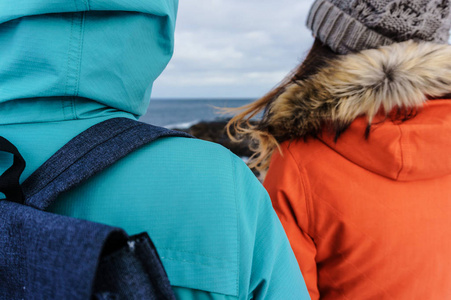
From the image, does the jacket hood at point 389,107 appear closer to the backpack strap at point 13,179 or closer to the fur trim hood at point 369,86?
the fur trim hood at point 369,86

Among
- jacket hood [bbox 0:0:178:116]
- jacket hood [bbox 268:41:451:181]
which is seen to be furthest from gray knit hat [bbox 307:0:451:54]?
jacket hood [bbox 0:0:178:116]

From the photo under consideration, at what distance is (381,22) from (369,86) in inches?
13.1

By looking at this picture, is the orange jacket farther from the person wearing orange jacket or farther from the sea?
the sea

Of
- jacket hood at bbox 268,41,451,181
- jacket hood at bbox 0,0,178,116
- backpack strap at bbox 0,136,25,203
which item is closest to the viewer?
backpack strap at bbox 0,136,25,203

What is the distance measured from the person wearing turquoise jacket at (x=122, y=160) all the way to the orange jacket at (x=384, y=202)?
2.20ft

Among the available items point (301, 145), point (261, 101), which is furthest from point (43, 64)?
point (261, 101)

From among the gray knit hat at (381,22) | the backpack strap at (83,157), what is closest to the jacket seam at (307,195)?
the gray knit hat at (381,22)

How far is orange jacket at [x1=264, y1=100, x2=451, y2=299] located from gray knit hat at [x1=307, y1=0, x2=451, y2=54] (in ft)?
1.29

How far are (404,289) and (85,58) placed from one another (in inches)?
60.2

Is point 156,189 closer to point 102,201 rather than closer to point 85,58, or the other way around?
point 102,201

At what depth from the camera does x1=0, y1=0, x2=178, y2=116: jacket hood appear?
0.75 m

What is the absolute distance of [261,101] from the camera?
184 cm

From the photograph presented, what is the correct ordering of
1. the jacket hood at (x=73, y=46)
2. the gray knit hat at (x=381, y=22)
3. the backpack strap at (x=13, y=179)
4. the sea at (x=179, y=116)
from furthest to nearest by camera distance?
the sea at (x=179, y=116)
the gray knit hat at (x=381, y=22)
the jacket hood at (x=73, y=46)
the backpack strap at (x=13, y=179)

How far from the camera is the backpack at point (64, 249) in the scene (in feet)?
1.77
